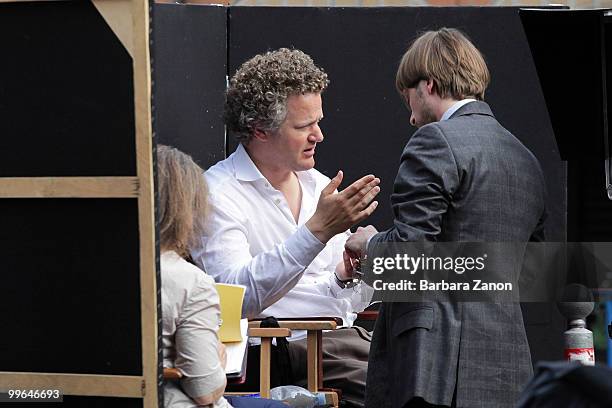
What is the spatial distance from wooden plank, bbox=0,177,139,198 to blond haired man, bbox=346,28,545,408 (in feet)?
2.81

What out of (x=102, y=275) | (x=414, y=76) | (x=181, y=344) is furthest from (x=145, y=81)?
(x=414, y=76)

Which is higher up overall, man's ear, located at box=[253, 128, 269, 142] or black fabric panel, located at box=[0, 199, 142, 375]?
man's ear, located at box=[253, 128, 269, 142]

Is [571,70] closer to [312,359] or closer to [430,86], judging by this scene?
[430,86]

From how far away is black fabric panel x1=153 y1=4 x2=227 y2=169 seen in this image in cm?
420

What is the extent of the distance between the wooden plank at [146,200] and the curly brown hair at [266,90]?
65.2 inches

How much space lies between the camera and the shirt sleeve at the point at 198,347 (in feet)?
8.00

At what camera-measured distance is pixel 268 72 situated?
12.6 ft

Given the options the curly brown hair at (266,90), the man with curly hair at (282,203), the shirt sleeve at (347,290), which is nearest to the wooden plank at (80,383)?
the man with curly hair at (282,203)

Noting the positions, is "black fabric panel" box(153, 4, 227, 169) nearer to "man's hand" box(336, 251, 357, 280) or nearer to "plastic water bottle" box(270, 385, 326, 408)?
"man's hand" box(336, 251, 357, 280)

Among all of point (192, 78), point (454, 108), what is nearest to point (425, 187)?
point (454, 108)

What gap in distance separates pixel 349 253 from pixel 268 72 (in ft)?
2.52

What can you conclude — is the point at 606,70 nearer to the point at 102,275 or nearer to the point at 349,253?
the point at 349,253

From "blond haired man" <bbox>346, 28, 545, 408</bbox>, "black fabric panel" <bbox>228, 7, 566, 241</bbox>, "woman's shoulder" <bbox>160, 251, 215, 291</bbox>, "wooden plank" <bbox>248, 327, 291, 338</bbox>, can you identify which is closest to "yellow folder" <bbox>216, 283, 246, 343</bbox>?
"woman's shoulder" <bbox>160, 251, 215, 291</bbox>

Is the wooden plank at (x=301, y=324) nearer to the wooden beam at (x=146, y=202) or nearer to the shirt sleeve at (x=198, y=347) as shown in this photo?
the shirt sleeve at (x=198, y=347)
